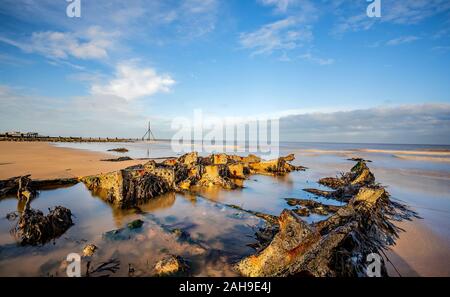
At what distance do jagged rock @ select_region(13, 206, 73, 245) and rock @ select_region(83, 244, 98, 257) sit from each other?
1.07 metres

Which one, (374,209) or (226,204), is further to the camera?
(226,204)

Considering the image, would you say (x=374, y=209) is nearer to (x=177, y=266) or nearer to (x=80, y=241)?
(x=177, y=266)

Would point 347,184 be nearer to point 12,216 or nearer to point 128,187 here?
point 128,187

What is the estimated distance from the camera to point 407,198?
352 inches

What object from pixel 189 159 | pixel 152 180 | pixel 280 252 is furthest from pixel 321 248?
pixel 189 159

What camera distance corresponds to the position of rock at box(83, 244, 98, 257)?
4.10m

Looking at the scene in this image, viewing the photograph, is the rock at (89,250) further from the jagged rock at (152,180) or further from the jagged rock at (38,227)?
the jagged rock at (152,180)

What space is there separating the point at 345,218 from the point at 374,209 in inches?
48.5

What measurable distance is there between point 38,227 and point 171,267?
3117 millimetres

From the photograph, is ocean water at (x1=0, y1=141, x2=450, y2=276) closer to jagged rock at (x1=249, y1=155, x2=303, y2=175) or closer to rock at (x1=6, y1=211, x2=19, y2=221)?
rock at (x1=6, y1=211, x2=19, y2=221)

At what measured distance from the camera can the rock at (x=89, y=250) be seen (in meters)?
4.10

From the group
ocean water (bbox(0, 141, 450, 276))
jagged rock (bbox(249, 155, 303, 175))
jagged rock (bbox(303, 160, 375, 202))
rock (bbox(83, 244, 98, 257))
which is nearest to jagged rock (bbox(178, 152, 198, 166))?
ocean water (bbox(0, 141, 450, 276))

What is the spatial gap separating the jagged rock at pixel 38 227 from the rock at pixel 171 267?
2.68m
